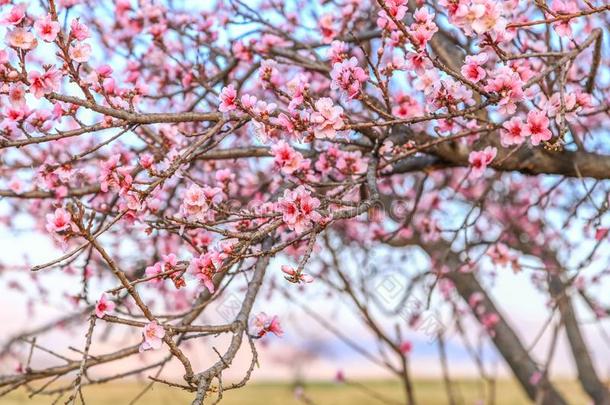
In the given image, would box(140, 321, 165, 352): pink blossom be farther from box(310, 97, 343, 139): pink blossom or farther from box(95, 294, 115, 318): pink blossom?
box(310, 97, 343, 139): pink blossom

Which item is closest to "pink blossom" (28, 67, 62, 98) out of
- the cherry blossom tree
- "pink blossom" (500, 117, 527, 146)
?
the cherry blossom tree

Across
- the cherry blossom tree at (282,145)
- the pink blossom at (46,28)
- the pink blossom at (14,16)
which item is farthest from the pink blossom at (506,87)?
the pink blossom at (14,16)

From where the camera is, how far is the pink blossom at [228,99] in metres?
2.88

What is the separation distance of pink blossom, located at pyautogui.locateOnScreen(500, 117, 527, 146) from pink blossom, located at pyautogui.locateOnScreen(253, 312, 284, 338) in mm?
1345

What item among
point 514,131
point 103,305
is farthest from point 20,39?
point 514,131

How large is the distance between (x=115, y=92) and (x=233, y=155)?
708mm

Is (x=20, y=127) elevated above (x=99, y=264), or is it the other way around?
(x=99, y=264)

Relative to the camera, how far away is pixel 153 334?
2650mm

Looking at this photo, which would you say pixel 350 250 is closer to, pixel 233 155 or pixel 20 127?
pixel 233 155

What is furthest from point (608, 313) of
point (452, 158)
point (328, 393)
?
point (328, 393)

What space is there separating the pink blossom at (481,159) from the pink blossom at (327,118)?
989 mm

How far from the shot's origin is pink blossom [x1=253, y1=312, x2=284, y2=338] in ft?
9.77

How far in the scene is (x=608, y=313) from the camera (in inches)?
260

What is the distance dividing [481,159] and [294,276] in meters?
1.35
